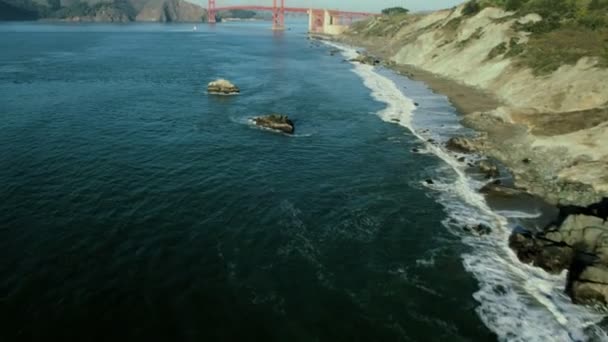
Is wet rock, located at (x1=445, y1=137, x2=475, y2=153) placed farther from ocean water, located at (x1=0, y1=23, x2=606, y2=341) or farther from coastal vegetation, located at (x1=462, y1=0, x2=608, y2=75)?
coastal vegetation, located at (x1=462, y1=0, x2=608, y2=75)

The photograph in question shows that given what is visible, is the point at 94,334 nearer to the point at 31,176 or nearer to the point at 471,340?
the point at 471,340

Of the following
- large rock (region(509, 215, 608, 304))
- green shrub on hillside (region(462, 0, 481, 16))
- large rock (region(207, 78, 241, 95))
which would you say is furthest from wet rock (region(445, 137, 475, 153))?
green shrub on hillside (region(462, 0, 481, 16))

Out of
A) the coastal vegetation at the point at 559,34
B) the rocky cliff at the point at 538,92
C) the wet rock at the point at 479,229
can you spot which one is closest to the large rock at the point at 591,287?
the wet rock at the point at 479,229

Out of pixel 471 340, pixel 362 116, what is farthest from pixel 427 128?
pixel 471 340

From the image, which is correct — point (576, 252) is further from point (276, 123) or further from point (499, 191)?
point (276, 123)

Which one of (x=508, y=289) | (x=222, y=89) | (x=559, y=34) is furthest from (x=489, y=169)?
(x=559, y=34)

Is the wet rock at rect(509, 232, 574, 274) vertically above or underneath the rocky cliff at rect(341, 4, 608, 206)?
underneath
